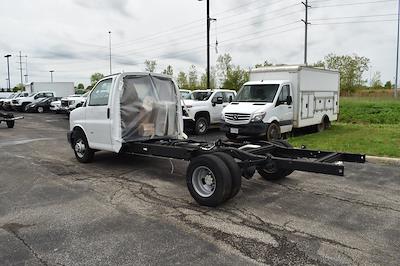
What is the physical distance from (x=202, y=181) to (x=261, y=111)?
689cm

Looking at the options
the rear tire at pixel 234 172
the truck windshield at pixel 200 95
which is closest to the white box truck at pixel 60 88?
the truck windshield at pixel 200 95

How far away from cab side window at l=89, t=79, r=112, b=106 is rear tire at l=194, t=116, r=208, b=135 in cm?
685

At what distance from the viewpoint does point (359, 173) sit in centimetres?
785

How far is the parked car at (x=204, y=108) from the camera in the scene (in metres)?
15.0

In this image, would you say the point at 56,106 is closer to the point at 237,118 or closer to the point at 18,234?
the point at 237,118

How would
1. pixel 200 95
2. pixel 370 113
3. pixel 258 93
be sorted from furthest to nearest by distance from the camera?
pixel 370 113 < pixel 200 95 < pixel 258 93

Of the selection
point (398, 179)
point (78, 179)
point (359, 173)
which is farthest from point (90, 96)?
point (398, 179)

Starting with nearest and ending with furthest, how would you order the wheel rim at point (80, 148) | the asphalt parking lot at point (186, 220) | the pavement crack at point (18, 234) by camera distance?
the pavement crack at point (18, 234), the asphalt parking lot at point (186, 220), the wheel rim at point (80, 148)

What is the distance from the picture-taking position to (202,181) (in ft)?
19.1

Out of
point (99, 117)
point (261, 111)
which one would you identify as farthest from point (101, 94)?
point (261, 111)

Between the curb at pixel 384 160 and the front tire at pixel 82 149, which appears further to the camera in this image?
the front tire at pixel 82 149

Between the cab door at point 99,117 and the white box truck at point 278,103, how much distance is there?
5.33 metres

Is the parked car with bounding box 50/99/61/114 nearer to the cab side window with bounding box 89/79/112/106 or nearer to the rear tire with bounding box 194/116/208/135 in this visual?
the rear tire with bounding box 194/116/208/135

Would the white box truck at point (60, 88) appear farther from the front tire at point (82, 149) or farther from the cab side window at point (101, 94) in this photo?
the cab side window at point (101, 94)
